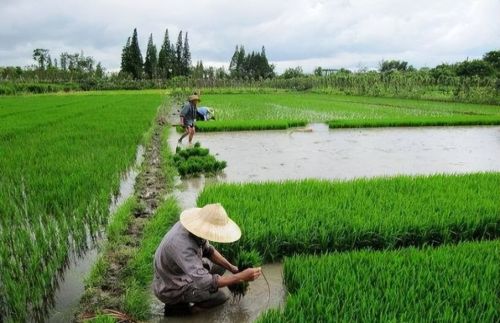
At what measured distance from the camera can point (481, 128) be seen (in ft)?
42.8

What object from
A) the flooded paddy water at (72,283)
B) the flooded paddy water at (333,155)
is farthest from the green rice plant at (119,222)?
the flooded paddy water at (333,155)

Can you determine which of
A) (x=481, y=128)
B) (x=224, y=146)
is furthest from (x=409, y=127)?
(x=224, y=146)

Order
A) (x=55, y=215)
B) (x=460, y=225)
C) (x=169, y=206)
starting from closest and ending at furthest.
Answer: (x=460, y=225)
(x=55, y=215)
(x=169, y=206)

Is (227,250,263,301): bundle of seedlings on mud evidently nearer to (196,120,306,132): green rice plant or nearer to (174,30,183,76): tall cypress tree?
(196,120,306,132): green rice plant

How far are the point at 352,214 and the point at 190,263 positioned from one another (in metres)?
1.92

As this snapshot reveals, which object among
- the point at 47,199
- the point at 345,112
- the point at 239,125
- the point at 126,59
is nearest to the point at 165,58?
the point at 126,59

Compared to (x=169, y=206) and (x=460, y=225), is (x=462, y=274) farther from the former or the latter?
(x=169, y=206)

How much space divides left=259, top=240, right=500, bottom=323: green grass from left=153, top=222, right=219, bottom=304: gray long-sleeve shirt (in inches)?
18.6

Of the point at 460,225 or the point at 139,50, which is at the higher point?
the point at 139,50

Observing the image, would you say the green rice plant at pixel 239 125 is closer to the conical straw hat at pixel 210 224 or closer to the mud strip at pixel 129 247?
the mud strip at pixel 129 247

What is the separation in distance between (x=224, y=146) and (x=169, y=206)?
502 cm

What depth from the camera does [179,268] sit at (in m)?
2.69

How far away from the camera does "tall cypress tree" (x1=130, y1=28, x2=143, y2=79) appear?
52.3m

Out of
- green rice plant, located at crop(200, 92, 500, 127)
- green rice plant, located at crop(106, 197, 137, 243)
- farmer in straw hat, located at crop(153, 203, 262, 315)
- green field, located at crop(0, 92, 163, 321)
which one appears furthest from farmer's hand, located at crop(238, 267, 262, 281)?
green rice plant, located at crop(200, 92, 500, 127)
